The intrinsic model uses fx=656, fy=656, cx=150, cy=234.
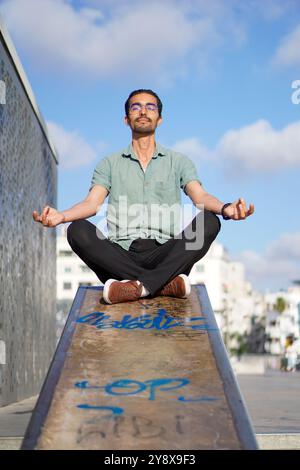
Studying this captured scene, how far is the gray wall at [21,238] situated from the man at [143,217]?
3.16m

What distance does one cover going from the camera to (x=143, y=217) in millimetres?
5273

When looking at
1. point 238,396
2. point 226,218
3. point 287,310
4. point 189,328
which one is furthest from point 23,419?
point 287,310

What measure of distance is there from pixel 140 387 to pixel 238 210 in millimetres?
1635

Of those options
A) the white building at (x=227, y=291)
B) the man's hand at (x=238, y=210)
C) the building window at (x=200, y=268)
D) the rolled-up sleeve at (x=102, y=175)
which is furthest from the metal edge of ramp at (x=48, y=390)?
the building window at (x=200, y=268)

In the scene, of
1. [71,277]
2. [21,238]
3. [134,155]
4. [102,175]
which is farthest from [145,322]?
[71,277]

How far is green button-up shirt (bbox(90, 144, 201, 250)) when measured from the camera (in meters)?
5.27

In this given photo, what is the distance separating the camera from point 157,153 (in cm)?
552

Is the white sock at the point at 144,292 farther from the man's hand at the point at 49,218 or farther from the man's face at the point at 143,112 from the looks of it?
the man's face at the point at 143,112

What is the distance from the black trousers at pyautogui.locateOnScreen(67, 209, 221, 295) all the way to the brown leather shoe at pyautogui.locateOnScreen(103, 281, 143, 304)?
78 millimetres

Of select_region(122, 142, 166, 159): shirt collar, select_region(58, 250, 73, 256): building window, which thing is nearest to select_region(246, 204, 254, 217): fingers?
select_region(122, 142, 166, 159): shirt collar

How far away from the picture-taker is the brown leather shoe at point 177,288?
5.07m

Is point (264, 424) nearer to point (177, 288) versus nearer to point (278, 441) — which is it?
point (278, 441)

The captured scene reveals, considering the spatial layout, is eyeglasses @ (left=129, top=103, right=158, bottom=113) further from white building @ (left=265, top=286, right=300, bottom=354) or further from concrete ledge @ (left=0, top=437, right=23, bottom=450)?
white building @ (left=265, top=286, right=300, bottom=354)

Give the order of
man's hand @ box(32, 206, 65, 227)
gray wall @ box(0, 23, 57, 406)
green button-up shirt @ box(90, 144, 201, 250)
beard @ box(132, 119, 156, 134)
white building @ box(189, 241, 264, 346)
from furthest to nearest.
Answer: white building @ box(189, 241, 264, 346)
gray wall @ box(0, 23, 57, 406)
beard @ box(132, 119, 156, 134)
green button-up shirt @ box(90, 144, 201, 250)
man's hand @ box(32, 206, 65, 227)
